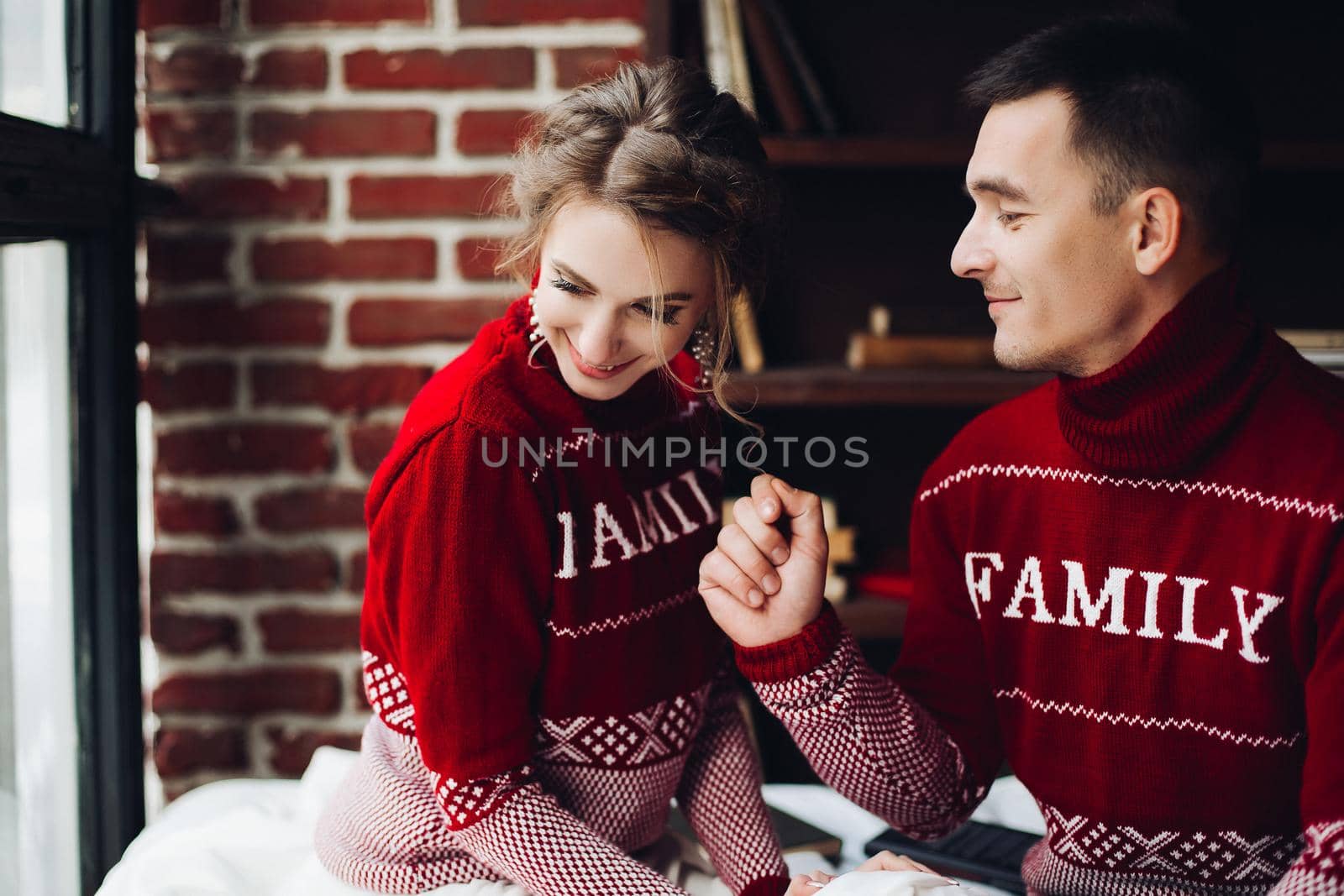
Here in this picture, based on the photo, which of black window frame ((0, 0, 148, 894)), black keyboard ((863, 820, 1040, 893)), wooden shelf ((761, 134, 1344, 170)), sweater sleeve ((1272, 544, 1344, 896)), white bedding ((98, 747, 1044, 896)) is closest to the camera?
sweater sleeve ((1272, 544, 1344, 896))

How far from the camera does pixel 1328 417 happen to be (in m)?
1.00

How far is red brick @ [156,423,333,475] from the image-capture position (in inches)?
67.4

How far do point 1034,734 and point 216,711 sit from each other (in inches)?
50.2

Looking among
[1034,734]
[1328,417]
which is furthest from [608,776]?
[1328,417]

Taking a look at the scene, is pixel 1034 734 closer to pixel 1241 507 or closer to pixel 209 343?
pixel 1241 507

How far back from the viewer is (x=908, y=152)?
5.44 ft

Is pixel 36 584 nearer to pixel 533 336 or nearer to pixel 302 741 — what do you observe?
pixel 302 741

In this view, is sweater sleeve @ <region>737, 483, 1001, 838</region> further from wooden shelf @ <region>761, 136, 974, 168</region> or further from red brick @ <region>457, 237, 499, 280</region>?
red brick @ <region>457, 237, 499, 280</region>

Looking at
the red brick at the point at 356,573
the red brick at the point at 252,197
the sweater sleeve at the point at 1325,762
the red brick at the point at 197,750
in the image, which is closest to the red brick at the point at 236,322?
the red brick at the point at 252,197

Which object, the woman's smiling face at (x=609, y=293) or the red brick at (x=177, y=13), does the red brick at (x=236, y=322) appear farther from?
the woman's smiling face at (x=609, y=293)

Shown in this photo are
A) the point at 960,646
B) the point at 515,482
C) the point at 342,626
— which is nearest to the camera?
the point at 515,482

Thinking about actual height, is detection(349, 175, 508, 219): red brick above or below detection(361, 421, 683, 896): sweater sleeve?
above

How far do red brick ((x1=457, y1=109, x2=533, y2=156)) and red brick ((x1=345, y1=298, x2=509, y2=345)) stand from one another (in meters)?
0.23

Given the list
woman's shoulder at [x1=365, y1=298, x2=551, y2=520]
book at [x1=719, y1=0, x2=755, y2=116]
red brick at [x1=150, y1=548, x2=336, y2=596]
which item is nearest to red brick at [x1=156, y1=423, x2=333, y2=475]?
red brick at [x1=150, y1=548, x2=336, y2=596]
